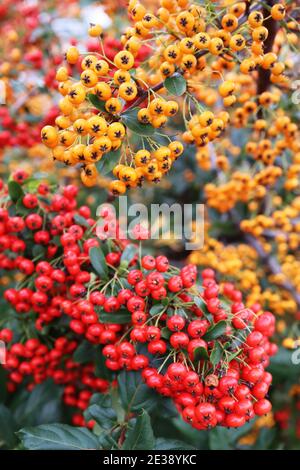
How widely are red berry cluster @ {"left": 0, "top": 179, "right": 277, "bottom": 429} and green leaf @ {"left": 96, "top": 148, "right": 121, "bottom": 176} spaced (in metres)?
0.35

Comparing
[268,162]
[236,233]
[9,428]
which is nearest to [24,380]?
[9,428]

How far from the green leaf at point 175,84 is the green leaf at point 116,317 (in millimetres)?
788

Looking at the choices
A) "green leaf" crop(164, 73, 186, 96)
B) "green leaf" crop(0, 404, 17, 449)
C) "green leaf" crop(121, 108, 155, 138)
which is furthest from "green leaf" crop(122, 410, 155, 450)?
"green leaf" crop(164, 73, 186, 96)

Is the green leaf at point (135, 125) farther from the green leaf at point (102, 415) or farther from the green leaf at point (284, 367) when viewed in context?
the green leaf at point (284, 367)

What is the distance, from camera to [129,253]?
1.82m

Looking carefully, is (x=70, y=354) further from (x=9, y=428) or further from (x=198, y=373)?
(x=198, y=373)

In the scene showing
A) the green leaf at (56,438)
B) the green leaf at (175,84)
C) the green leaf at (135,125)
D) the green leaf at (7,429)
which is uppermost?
the green leaf at (175,84)

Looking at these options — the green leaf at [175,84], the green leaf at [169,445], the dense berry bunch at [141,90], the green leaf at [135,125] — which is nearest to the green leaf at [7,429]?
the green leaf at [169,445]

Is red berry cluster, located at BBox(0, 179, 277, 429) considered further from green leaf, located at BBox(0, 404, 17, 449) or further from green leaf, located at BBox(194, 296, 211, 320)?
green leaf, located at BBox(0, 404, 17, 449)

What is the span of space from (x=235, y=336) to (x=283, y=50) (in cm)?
135

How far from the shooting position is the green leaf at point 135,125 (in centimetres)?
148

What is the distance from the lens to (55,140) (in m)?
1.47

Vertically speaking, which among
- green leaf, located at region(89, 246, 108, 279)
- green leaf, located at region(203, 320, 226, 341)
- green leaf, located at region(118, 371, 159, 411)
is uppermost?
green leaf, located at region(89, 246, 108, 279)

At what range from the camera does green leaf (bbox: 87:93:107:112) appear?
4.65 feet
